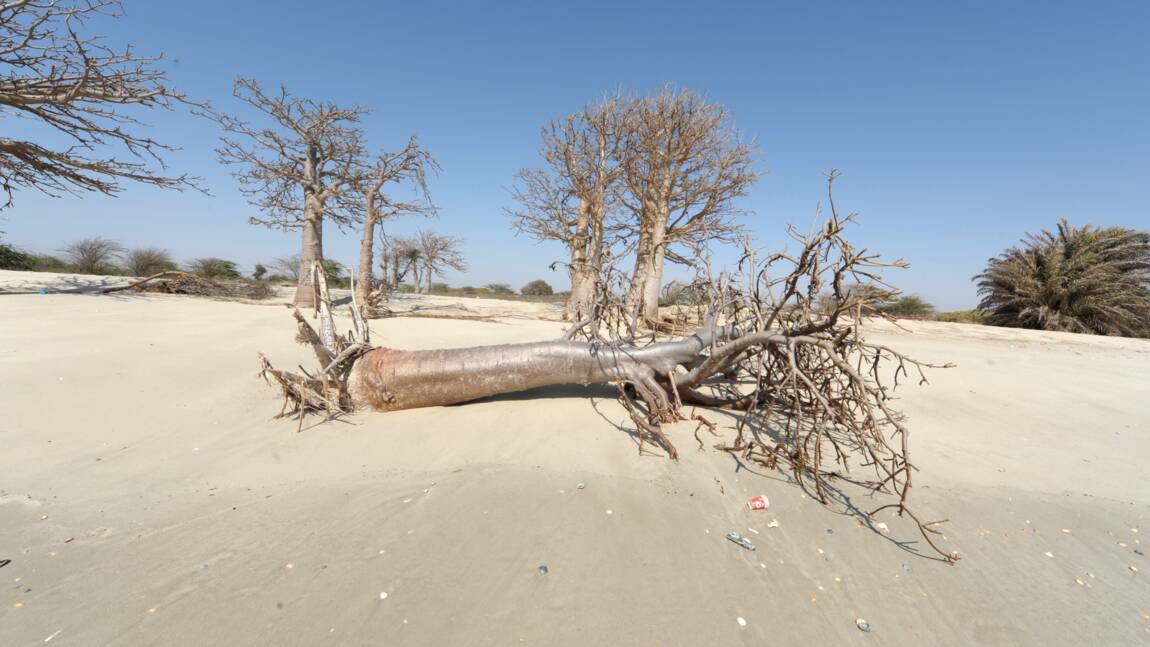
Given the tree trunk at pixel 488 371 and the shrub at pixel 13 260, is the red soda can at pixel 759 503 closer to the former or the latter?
the tree trunk at pixel 488 371

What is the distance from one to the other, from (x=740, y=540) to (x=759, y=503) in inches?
15.3

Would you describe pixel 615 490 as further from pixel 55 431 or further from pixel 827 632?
pixel 55 431

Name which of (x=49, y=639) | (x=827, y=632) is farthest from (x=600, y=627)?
(x=49, y=639)

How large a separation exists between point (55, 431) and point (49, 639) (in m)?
2.26

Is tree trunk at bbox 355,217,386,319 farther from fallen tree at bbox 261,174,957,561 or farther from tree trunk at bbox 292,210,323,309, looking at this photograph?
fallen tree at bbox 261,174,957,561

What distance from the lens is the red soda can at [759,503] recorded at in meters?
2.10

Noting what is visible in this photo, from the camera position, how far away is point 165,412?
115 inches

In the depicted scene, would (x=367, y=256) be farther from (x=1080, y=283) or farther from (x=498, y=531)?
(x=1080, y=283)

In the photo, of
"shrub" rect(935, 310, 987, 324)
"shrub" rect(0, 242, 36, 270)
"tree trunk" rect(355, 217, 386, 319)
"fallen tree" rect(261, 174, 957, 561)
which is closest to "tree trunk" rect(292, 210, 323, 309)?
"tree trunk" rect(355, 217, 386, 319)

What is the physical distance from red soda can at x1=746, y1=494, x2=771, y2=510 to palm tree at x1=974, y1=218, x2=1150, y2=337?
Answer: 59.3 feet

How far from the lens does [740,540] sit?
5.93ft

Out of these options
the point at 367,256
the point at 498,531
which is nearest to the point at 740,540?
the point at 498,531

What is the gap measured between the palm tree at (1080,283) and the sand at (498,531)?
1473cm

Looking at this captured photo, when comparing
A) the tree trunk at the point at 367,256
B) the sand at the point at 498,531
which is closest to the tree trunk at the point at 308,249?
the tree trunk at the point at 367,256
